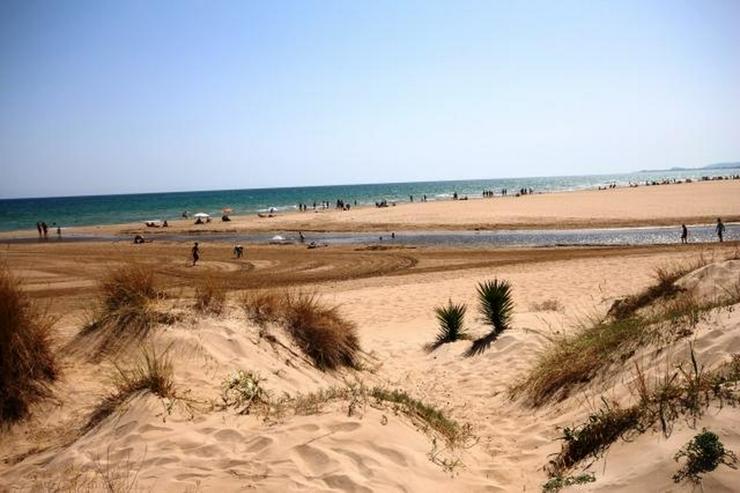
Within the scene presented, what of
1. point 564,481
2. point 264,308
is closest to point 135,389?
point 264,308

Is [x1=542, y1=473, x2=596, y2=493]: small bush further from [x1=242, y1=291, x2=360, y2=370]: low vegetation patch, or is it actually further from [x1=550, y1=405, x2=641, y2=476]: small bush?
[x1=242, y1=291, x2=360, y2=370]: low vegetation patch

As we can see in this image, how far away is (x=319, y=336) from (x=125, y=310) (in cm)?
289

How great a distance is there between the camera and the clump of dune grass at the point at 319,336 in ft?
25.6

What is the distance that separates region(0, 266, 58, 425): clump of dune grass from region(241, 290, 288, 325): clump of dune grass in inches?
109

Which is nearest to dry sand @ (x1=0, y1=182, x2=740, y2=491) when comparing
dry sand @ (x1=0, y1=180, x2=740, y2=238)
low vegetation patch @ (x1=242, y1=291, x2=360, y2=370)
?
low vegetation patch @ (x1=242, y1=291, x2=360, y2=370)

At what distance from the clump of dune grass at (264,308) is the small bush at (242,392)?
6.70 ft

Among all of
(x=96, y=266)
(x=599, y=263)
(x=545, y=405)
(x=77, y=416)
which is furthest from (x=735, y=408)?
(x=96, y=266)

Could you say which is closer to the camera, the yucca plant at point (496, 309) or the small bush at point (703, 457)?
the small bush at point (703, 457)

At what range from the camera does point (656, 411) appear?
395 cm

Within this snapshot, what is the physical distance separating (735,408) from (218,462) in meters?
3.94

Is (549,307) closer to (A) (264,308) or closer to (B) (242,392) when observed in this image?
(A) (264,308)

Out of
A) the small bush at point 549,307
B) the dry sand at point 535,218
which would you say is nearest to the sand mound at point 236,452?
the small bush at point 549,307

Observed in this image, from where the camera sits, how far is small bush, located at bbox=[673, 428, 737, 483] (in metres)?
3.16

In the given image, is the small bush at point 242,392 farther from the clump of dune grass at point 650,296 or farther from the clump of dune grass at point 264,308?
the clump of dune grass at point 650,296
